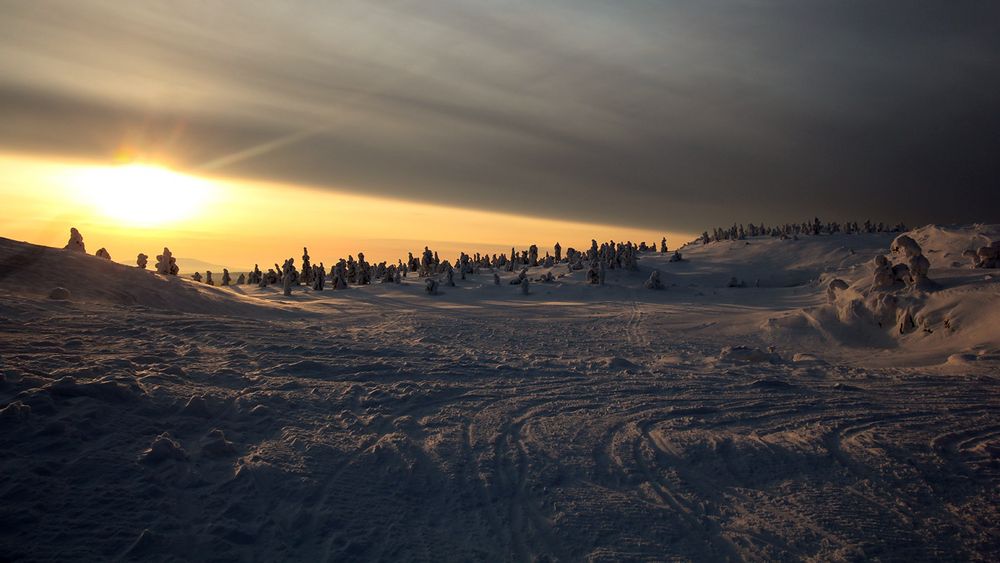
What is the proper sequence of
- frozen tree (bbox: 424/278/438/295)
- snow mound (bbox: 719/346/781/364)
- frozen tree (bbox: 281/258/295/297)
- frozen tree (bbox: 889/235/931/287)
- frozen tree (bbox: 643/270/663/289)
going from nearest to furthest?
snow mound (bbox: 719/346/781/364) → frozen tree (bbox: 889/235/931/287) → frozen tree (bbox: 281/258/295/297) → frozen tree (bbox: 424/278/438/295) → frozen tree (bbox: 643/270/663/289)

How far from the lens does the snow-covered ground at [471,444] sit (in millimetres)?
4602

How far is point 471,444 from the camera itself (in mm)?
6984

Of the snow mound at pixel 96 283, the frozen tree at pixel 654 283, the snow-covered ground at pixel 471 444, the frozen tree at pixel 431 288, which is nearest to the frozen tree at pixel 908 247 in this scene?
the snow-covered ground at pixel 471 444

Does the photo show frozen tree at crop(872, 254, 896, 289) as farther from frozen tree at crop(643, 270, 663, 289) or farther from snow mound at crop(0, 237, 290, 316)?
snow mound at crop(0, 237, 290, 316)

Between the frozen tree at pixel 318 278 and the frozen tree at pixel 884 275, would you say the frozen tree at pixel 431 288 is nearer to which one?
the frozen tree at pixel 318 278

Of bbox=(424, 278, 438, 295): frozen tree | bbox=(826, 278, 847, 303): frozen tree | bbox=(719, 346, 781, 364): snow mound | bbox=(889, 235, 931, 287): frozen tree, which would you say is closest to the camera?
bbox=(719, 346, 781, 364): snow mound

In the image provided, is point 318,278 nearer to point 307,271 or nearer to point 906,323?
point 307,271

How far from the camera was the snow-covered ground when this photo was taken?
15.1ft

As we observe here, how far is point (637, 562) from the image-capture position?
4434 millimetres

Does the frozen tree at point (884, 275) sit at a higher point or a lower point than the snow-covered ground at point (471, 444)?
higher

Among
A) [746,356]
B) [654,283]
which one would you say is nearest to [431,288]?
[654,283]

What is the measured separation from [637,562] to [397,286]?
36.0 meters

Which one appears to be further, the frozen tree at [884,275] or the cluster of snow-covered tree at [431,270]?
the cluster of snow-covered tree at [431,270]

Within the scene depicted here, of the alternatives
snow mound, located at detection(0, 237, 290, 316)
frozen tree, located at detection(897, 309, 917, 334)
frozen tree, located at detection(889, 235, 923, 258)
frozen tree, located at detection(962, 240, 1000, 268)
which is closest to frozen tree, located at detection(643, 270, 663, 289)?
frozen tree, located at detection(889, 235, 923, 258)
